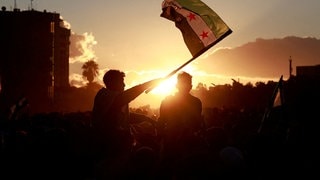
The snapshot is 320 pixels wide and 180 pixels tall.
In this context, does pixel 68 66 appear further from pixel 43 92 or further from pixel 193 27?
pixel 193 27

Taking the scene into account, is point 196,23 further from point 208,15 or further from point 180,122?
point 180,122

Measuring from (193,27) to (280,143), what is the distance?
2665 mm

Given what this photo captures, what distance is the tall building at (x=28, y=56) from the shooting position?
87125 millimetres

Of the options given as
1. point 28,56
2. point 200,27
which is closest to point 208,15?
point 200,27

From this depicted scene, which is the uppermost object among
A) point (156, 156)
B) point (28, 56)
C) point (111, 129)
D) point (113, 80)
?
point (28, 56)

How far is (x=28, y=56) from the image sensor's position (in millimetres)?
88000

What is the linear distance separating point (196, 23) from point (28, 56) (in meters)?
80.1

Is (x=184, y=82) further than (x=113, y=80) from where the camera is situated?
Yes

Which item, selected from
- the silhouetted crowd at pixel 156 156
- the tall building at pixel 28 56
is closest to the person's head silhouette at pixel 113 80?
the silhouetted crowd at pixel 156 156

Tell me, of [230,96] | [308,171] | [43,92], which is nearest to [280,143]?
[308,171]

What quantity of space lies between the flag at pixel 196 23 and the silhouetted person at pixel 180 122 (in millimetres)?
1117

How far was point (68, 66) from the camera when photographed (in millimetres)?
121188

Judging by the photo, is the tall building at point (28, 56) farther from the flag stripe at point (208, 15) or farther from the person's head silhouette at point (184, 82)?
the flag stripe at point (208, 15)

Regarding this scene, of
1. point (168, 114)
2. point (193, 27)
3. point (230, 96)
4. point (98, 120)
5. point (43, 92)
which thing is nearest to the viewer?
point (98, 120)
